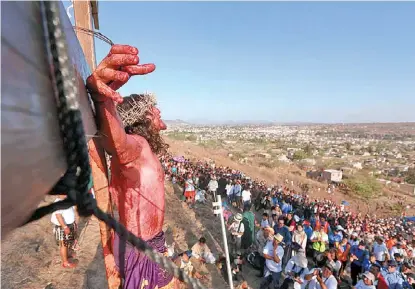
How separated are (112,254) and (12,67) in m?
2.19

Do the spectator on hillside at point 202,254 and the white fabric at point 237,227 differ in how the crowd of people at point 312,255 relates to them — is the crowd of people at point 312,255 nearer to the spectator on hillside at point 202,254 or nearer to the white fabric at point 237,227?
the white fabric at point 237,227

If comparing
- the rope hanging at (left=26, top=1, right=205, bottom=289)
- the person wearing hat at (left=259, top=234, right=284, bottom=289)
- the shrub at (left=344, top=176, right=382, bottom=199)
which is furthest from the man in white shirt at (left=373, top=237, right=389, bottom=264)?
the shrub at (left=344, top=176, right=382, bottom=199)

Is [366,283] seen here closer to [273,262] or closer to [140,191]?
[273,262]

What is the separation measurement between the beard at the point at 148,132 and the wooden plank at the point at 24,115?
5.72 feet

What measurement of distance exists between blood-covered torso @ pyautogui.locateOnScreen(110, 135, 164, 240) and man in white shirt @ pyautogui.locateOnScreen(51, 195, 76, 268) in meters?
3.56

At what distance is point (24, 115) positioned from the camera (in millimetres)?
429

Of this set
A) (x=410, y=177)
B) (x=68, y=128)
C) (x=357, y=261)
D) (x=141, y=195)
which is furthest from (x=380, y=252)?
(x=410, y=177)

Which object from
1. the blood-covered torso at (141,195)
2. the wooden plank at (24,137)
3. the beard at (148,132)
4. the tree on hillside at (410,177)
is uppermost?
the wooden plank at (24,137)

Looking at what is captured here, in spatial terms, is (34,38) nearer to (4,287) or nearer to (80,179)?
(80,179)

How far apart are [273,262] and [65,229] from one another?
404 centimetres

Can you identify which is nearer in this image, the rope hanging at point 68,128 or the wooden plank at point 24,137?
the wooden plank at point 24,137

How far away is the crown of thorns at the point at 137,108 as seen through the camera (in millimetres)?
2076

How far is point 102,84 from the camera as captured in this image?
38.7 inches

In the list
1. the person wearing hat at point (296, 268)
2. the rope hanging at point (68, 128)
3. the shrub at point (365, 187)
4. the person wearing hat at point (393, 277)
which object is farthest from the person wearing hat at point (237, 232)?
the shrub at point (365, 187)
